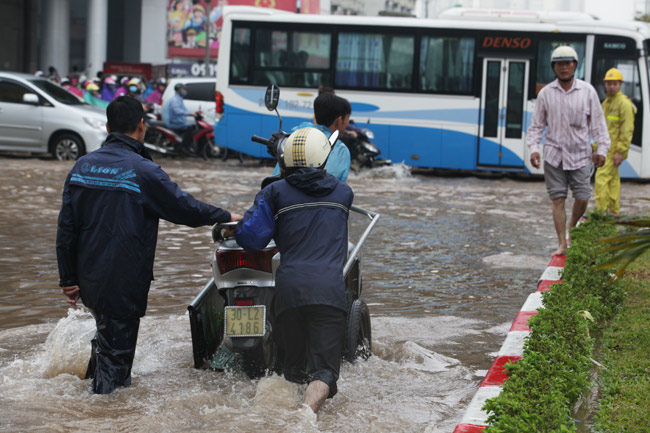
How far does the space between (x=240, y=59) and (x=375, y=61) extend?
110 inches

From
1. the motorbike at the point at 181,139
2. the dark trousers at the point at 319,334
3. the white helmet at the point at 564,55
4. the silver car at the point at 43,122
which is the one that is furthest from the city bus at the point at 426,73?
the dark trousers at the point at 319,334

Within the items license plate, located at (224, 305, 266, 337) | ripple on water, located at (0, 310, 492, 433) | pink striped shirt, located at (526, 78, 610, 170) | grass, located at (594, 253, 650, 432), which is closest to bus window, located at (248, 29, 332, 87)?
pink striped shirt, located at (526, 78, 610, 170)

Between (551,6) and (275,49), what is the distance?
113m

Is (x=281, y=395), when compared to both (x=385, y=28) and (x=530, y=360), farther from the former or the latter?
(x=385, y=28)

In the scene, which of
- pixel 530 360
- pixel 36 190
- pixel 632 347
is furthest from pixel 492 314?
pixel 36 190

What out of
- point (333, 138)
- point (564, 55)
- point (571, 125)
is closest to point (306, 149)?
point (333, 138)

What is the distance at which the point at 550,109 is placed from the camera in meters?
9.16

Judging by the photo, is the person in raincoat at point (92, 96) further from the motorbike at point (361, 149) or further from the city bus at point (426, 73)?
the motorbike at point (361, 149)

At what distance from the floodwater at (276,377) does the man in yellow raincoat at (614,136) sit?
33.0 inches

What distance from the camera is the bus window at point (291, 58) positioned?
66.5 ft

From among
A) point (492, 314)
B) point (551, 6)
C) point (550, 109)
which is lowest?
point (492, 314)

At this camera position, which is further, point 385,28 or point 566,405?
point 385,28

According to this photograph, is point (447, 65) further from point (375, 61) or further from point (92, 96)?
point (92, 96)

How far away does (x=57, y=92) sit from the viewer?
19.4 m
